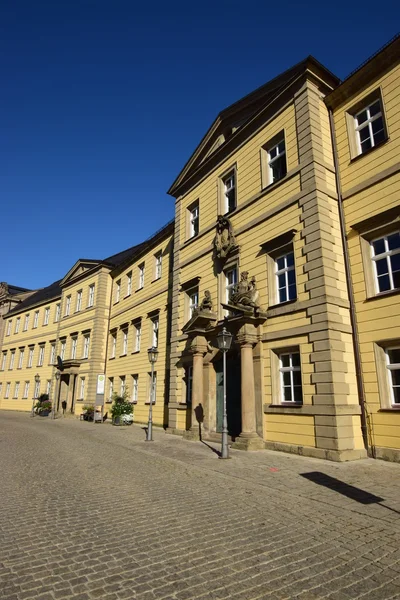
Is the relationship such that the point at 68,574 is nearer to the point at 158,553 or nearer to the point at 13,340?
the point at 158,553

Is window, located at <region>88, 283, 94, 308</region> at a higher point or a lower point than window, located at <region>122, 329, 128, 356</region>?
higher

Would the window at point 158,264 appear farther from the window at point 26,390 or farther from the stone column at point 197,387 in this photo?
the window at point 26,390

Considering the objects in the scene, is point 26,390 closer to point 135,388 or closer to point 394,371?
point 135,388

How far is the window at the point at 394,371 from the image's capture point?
9.52 m

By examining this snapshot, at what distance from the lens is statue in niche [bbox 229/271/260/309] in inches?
487

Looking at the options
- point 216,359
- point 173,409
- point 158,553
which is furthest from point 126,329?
point 158,553

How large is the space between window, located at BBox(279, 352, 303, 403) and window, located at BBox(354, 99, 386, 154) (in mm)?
6541

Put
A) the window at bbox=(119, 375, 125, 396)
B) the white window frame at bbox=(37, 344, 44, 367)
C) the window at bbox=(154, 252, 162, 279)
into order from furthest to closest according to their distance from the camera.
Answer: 1. the white window frame at bbox=(37, 344, 44, 367)
2. the window at bbox=(119, 375, 125, 396)
3. the window at bbox=(154, 252, 162, 279)

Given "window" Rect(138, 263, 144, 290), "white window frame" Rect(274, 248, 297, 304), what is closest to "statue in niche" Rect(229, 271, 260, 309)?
"white window frame" Rect(274, 248, 297, 304)

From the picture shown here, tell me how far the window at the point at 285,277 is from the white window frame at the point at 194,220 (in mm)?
6598

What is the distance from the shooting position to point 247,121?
1495 centimetres

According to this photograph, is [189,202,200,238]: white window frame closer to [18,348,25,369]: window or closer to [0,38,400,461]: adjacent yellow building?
[0,38,400,461]: adjacent yellow building

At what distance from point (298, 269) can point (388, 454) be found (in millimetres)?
5393

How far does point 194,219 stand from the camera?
61.2ft
